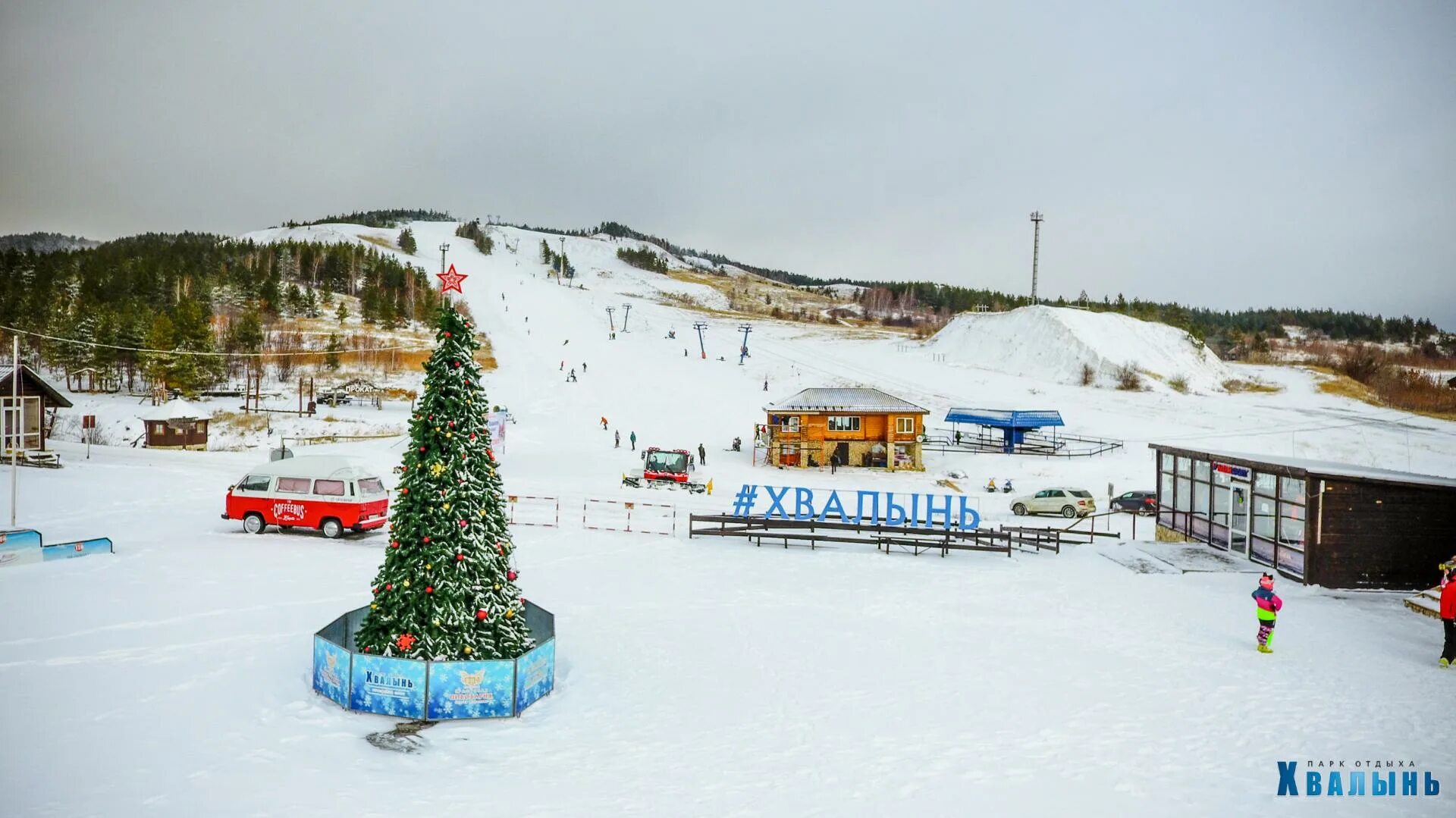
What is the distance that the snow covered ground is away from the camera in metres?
9.61

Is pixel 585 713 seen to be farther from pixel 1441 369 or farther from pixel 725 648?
pixel 1441 369

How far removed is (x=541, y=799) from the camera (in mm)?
9438

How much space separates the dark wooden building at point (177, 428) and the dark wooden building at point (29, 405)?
7201mm

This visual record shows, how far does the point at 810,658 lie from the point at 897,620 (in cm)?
342

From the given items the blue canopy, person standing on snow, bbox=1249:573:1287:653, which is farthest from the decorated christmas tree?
the blue canopy

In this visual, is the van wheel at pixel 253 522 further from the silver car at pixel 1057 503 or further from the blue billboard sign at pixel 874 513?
the silver car at pixel 1057 503

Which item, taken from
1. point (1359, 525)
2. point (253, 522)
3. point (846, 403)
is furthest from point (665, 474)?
point (1359, 525)

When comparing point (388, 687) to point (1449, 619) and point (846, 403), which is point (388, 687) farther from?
point (846, 403)

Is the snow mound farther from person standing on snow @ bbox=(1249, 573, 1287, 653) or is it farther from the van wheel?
the van wheel

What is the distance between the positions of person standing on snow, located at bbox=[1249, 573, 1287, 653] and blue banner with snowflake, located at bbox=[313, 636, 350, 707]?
52.4 feet

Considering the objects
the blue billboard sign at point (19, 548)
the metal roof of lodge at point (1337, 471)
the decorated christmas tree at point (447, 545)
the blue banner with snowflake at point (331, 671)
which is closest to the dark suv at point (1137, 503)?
the metal roof of lodge at point (1337, 471)

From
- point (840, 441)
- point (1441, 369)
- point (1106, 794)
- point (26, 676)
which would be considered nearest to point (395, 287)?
point (840, 441)

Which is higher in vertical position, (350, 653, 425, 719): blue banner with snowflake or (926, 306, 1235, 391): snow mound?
(926, 306, 1235, 391): snow mound

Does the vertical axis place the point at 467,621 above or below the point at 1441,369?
below
